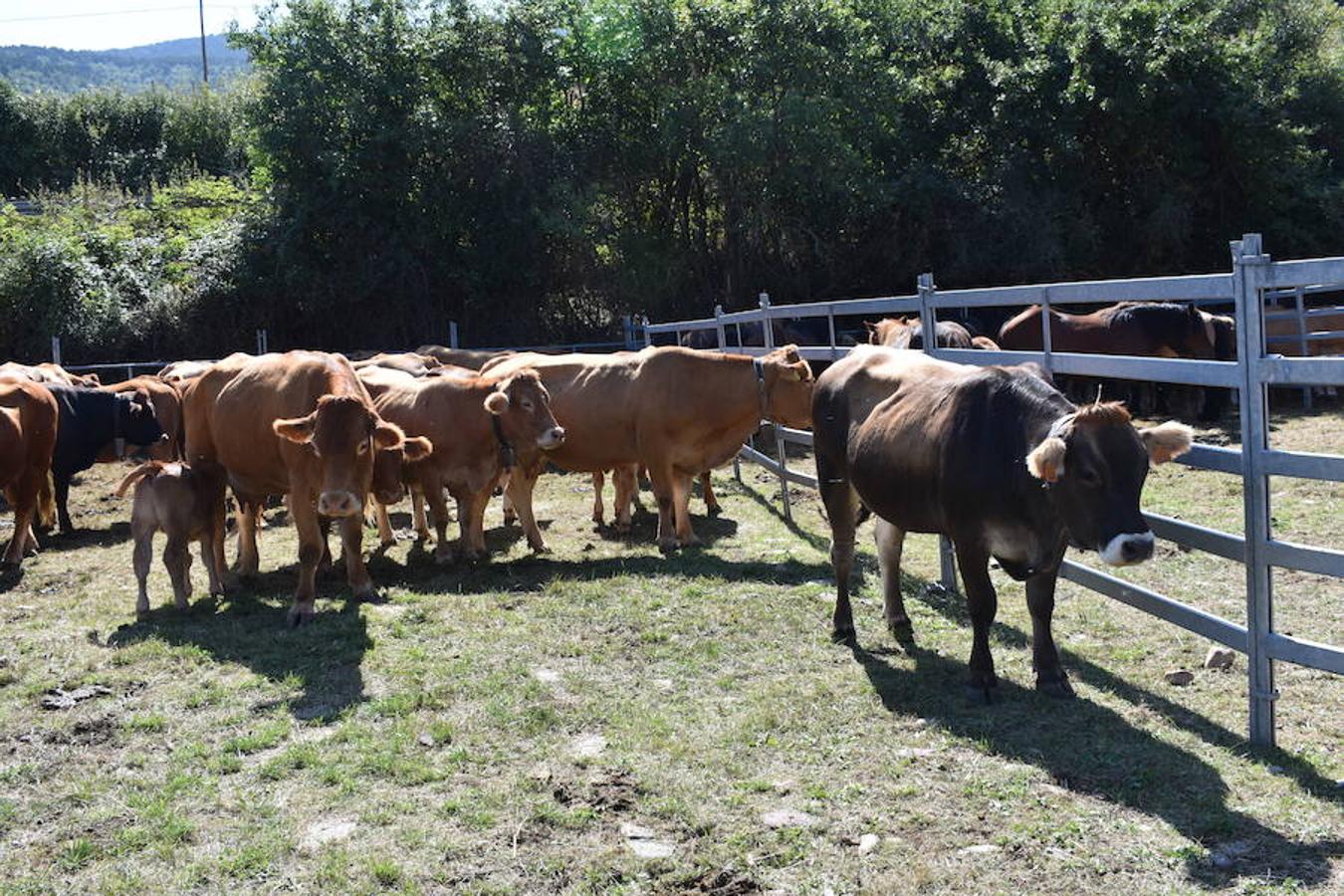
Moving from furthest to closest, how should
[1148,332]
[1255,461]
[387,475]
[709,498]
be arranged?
[1148,332] → [709,498] → [387,475] → [1255,461]

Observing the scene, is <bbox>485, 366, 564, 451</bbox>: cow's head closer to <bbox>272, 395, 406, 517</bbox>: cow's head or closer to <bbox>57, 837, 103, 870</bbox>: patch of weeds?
<bbox>272, 395, 406, 517</bbox>: cow's head

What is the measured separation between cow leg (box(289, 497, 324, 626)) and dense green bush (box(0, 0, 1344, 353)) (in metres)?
15.4

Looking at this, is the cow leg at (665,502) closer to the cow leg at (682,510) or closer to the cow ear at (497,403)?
the cow leg at (682,510)

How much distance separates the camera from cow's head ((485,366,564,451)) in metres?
10.7

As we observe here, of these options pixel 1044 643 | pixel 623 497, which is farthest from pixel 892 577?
pixel 623 497

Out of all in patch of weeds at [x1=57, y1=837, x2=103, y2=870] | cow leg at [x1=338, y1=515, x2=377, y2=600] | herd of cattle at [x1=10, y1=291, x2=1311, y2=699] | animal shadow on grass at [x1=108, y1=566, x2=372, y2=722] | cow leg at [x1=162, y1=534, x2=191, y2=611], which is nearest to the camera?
patch of weeds at [x1=57, y1=837, x2=103, y2=870]

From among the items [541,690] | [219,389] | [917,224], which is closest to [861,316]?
[917,224]

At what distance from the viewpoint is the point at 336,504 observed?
27.8 ft

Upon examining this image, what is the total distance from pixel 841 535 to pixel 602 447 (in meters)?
4.17

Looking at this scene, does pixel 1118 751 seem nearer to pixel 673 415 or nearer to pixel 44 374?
pixel 673 415

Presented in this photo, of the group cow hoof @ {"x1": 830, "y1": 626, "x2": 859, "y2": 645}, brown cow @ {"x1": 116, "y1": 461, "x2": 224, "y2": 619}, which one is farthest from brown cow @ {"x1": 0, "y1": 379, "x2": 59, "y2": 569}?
cow hoof @ {"x1": 830, "y1": 626, "x2": 859, "y2": 645}

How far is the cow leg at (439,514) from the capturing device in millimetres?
10578

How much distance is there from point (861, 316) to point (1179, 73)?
791 centimetres

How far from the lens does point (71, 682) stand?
743 centimetres
